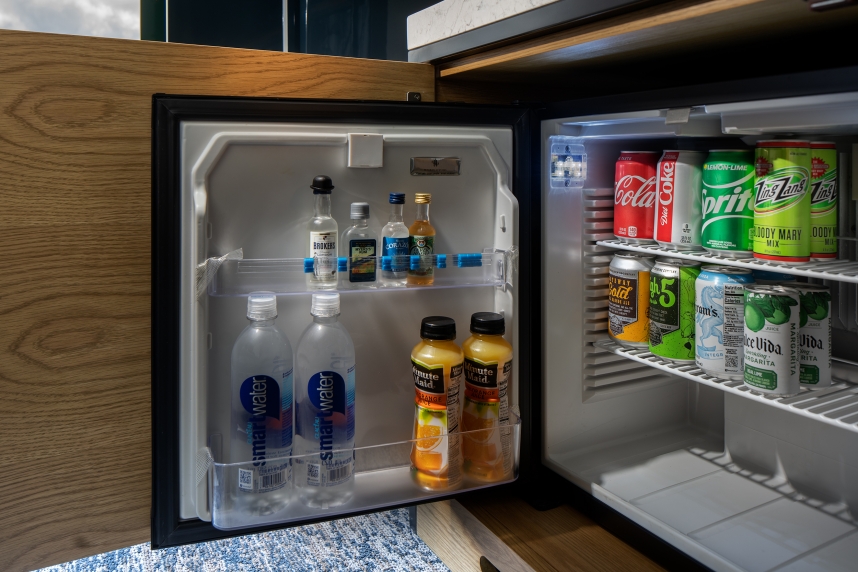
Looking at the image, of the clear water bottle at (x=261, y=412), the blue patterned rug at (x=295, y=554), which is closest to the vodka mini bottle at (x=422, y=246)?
the clear water bottle at (x=261, y=412)

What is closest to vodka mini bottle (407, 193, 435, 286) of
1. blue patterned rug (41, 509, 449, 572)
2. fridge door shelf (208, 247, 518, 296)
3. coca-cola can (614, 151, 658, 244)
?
fridge door shelf (208, 247, 518, 296)

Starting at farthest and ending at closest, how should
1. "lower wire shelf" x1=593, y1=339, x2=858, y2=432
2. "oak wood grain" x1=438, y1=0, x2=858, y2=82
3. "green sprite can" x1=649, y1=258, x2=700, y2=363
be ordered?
"green sprite can" x1=649, y1=258, x2=700, y2=363 < "lower wire shelf" x1=593, y1=339, x2=858, y2=432 < "oak wood grain" x1=438, y1=0, x2=858, y2=82

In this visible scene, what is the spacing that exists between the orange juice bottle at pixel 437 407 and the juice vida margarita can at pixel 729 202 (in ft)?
1.54

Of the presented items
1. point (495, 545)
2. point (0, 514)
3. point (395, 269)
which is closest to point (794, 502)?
A: point (495, 545)

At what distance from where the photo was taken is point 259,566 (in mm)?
1413

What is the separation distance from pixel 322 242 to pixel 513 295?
363 mm

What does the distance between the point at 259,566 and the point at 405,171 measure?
93cm

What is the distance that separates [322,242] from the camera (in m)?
1.03

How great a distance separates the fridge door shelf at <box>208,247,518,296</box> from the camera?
3.29ft

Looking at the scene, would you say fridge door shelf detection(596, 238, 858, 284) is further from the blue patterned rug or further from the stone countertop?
the blue patterned rug

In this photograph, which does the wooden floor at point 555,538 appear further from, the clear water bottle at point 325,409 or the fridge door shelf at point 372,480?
A: the clear water bottle at point 325,409

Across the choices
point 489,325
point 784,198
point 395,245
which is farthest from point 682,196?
point 395,245

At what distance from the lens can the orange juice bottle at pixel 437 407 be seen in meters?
1.07

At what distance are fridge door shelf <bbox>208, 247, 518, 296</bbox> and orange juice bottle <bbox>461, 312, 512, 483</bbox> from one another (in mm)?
75
